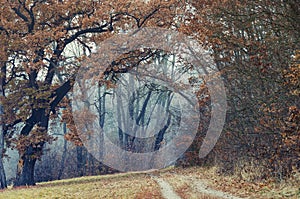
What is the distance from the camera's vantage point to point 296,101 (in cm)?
1299

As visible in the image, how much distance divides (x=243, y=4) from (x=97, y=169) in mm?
30091

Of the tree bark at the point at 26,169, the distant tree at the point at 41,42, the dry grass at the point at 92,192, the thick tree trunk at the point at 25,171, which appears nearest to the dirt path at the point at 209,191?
the dry grass at the point at 92,192

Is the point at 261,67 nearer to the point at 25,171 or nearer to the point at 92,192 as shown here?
the point at 92,192

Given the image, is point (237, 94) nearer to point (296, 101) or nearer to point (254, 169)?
point (254, 169)

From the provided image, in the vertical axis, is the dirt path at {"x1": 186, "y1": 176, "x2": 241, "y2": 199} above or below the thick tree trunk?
below

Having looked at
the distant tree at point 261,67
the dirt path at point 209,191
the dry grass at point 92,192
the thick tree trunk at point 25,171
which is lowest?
the dirt path at point 209,191

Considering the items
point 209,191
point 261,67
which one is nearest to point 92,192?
point 209,191

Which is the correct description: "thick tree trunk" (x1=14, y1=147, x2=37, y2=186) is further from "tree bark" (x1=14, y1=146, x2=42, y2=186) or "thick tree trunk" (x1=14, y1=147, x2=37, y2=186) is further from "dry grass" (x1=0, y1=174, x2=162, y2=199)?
"dry grass" (x1=0, y1=174, x2=162, y2=199)

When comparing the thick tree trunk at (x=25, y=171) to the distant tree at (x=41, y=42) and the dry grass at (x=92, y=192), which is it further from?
the dry grass at (x=92, y=192)

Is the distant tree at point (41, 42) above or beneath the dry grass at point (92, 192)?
above

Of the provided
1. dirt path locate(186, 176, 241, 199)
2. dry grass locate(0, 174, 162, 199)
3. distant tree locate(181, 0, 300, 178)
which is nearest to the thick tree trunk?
dry grass locate(0, 174, 162, 199)

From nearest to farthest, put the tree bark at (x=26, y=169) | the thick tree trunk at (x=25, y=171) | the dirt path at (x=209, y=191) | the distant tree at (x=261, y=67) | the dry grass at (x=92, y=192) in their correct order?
the distant tree at (x=261, y=67)
the dirt path at (x=209, y=191)
the dry grass at (x=92, y=192)
the tree bark at (x=26, y=169)
the thick tree trunk at (x=25, y=171)

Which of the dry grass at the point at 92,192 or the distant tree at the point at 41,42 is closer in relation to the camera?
the dry grass at the point at 92,192

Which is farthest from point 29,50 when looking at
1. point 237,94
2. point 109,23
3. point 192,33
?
point 237,94
